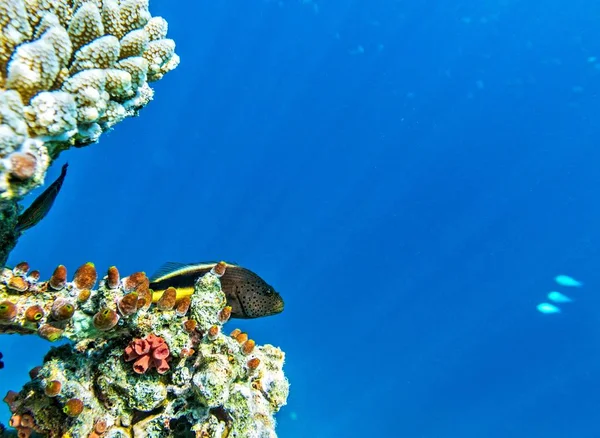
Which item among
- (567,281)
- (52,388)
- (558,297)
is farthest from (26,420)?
(558,297)

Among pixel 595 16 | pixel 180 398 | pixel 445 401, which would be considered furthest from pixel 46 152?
pixel 445 401

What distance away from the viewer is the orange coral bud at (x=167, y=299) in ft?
8.61

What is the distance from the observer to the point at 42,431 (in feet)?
8.16

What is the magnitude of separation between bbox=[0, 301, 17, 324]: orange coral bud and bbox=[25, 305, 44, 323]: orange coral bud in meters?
0.09

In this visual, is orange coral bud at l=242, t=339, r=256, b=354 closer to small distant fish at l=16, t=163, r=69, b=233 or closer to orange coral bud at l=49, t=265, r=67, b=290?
orange coral bud at l=49, t=265, r=67, b=290

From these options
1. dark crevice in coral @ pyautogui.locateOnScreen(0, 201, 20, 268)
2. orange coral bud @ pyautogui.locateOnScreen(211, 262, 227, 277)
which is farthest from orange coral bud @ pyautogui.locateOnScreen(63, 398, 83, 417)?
orange coral bud @ pyautogui.locateOnScreen(211, 262, 227, 277)

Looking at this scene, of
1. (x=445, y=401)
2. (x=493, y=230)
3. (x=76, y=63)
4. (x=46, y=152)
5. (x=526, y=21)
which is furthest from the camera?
(x=445, y=401)

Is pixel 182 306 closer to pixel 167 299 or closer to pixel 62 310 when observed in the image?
pixel 167 299

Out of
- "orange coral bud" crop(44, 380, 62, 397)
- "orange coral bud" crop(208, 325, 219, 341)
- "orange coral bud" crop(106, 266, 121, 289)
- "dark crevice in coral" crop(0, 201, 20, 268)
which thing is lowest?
"orange coral bud" crop(44, 380, 62, 397)

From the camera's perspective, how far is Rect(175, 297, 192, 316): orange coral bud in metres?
2.67

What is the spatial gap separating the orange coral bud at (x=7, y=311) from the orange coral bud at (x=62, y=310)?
0.18 m

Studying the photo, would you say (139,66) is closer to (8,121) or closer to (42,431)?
(8,121)

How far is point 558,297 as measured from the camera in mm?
49719

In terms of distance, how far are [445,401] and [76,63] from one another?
200 ft
